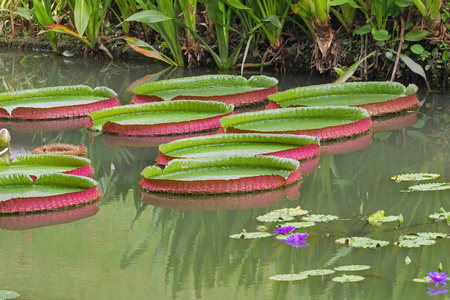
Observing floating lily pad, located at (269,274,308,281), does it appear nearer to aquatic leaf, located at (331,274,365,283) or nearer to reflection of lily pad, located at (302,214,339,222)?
aquatic leaf, located at (331,274,365,283)

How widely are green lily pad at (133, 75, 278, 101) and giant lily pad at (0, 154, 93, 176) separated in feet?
5.72

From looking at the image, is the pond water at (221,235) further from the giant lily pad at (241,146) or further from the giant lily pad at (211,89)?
the giant lily pad at (211,89)

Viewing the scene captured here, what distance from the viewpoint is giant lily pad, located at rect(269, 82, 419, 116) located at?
15.8 ft

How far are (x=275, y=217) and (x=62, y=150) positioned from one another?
1.39 metres

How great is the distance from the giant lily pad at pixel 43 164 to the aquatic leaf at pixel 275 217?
2.87ft

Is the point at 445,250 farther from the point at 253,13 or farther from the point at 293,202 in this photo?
the point at 253,13

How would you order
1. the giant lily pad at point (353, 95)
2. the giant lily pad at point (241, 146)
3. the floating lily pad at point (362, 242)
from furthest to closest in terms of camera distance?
the giant lily pad at point (353, 95) < the giant lily pad at point (241, 146) < the floating lily pad at point (362, 242)

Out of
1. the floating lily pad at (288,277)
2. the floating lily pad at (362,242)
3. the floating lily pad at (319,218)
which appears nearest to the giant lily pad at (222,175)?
the floating lily pad at (319,218)

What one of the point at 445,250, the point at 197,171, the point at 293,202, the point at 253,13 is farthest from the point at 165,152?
the point at 253,13

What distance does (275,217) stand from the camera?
2.98 m

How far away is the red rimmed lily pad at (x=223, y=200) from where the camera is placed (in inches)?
126

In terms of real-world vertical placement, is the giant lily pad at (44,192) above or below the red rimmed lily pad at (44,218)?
above

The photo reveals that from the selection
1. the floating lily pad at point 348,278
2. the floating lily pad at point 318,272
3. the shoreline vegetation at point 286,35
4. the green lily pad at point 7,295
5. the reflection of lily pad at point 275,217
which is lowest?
the green lily pad at point 7,295

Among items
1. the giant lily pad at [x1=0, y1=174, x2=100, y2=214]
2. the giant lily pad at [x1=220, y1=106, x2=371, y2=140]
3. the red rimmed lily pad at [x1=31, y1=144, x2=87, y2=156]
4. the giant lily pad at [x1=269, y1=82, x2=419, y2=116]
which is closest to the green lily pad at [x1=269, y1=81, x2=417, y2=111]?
the giant lily pad at [x1=269, y1=82, x2=419, y2=116]
